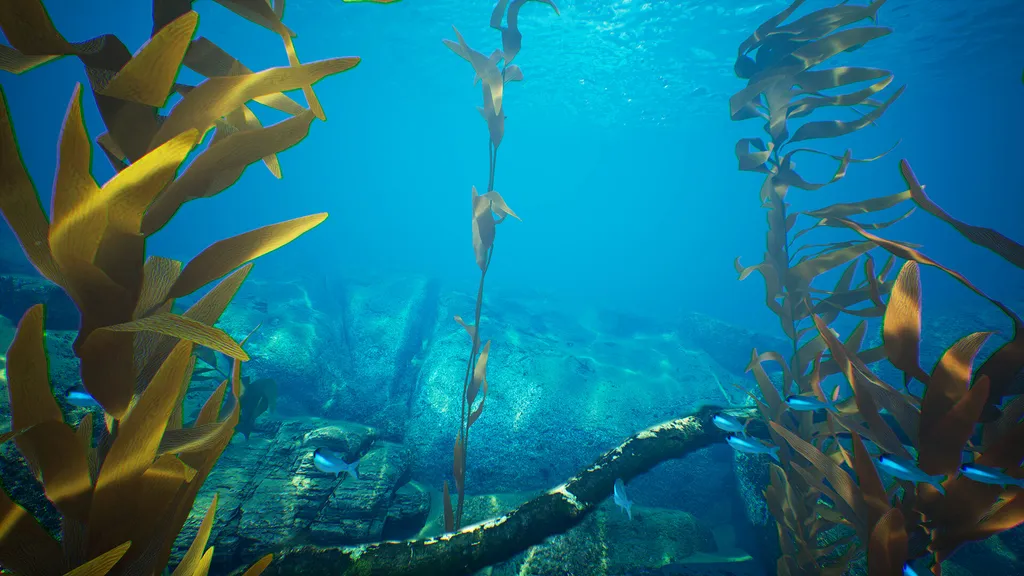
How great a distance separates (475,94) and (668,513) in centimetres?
3420

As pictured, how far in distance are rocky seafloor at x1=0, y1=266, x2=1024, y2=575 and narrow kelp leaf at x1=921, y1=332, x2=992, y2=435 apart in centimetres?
171

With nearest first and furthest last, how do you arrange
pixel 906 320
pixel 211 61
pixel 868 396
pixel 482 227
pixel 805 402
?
1. pixel 211 61
2. pixel 906 320
3. pixel 868 396
4. pixel 805 402
5. pixel 482 227

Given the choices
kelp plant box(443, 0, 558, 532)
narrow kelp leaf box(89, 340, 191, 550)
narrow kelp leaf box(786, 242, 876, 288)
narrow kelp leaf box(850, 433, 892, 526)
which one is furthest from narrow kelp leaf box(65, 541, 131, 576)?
narrow kelp leaf box(786, 242, 876, 288)

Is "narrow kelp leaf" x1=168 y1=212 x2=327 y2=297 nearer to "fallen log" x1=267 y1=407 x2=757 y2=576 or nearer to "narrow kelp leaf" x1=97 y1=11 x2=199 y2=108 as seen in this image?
"narrow kelp leaf" x1=97 y1=11 x2=199 y2=108

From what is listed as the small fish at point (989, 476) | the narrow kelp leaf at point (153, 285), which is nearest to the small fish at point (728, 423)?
the small fish at point (989, 476)

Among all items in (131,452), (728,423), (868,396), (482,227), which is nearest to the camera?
(131,452)

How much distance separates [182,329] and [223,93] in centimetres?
66

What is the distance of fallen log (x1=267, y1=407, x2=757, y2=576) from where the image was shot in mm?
1539

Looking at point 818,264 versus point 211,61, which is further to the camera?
point 818,264

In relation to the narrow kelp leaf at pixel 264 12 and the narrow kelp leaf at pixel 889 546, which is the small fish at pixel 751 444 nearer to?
the narrow kelp leaf at pixel 889 546

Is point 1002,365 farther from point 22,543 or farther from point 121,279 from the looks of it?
point 22,543

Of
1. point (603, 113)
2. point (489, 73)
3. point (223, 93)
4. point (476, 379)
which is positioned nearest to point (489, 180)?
point (489, 73)

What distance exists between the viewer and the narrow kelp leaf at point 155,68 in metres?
0.84

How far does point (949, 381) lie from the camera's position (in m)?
1.49
